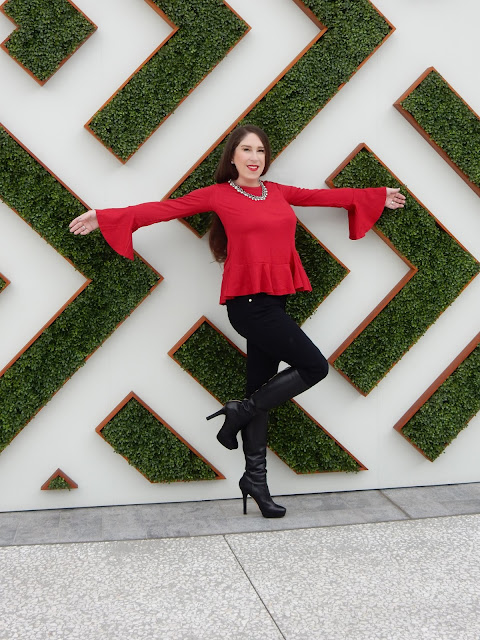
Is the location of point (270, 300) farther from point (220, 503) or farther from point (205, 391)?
point (220, 503)

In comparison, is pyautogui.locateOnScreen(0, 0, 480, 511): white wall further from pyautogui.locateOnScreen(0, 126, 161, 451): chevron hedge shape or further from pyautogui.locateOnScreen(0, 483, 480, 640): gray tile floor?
Result: pyautogui.locateOnScreen(0, 483, 480, 640): gray tile floor

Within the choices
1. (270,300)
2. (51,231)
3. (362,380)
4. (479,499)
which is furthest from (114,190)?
(479,499)

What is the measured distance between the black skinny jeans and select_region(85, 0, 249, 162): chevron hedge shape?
77 centimetres

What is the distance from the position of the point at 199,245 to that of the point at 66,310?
589 millimetres

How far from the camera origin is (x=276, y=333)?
8.84 ft

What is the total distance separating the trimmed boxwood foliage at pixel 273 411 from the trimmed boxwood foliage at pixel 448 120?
1.23 m

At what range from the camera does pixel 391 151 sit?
3107 millimetres

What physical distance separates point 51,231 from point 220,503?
1300mm

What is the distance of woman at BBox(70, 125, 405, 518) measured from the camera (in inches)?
106

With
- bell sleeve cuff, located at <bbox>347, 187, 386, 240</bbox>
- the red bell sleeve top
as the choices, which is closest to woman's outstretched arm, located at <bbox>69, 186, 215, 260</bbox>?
the red bell sleeve top

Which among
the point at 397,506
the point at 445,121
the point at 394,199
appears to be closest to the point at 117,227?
the point at 394,199

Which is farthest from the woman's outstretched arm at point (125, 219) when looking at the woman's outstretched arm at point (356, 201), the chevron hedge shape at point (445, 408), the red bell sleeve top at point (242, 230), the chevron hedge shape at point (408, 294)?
the chevron hedge shape at point (445, 408)

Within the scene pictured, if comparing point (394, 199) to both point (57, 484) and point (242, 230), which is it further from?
point (57, 484)

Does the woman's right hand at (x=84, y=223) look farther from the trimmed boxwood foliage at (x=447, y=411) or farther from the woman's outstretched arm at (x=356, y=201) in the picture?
the trimmed boxwood foliage at (x=447, y=411)
